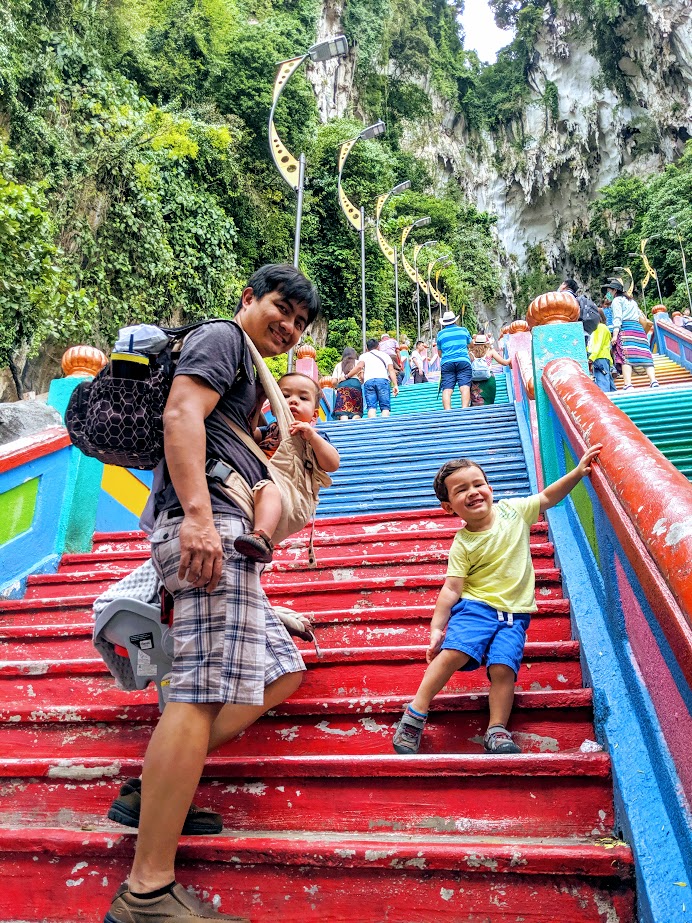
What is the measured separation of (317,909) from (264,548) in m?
0.87

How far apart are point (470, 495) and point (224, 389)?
106cm

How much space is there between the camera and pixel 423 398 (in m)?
12.0

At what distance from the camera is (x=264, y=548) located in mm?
1697

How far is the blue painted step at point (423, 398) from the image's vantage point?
1123cm

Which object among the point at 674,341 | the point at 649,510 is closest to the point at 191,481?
the point at 649,510

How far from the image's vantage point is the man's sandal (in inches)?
66.0

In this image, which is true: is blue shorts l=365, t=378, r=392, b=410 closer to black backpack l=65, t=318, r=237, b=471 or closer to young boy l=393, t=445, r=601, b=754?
young boy l=393, t=445, r=601, b=754

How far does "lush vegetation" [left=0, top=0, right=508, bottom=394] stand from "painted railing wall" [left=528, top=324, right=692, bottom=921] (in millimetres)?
9082

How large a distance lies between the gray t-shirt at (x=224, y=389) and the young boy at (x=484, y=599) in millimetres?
809

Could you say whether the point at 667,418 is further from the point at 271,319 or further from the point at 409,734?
the point at 271,319

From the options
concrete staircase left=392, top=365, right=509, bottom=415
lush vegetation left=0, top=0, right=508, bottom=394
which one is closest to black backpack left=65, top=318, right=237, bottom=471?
lush vegetation left=0, top=0, right=508, bottom=394

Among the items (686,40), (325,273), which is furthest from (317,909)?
(686,40)

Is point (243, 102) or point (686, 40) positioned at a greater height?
point (686, 40)

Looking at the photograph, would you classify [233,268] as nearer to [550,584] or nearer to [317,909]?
[550,584]
